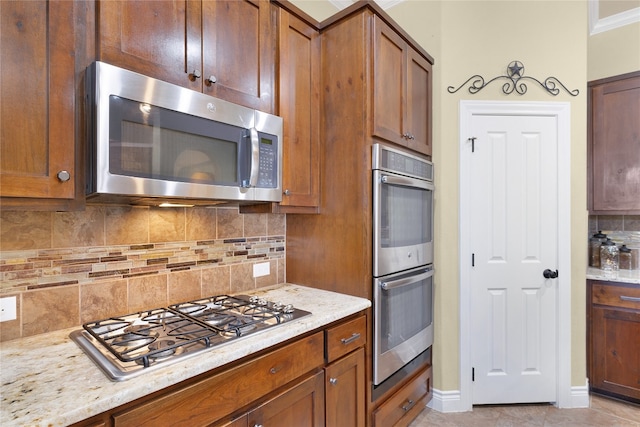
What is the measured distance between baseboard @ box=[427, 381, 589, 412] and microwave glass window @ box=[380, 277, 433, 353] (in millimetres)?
544

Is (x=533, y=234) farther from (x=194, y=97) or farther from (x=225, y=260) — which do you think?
(x=194, y=97)

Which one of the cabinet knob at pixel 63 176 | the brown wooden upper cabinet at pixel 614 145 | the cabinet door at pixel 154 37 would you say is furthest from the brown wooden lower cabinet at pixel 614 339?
the cabinet knob at pixel 63 176

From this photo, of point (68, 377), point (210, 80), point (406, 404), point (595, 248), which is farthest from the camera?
point (595, 248)

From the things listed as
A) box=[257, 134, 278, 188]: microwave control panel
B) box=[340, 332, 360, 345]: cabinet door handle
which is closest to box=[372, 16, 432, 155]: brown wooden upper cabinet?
box=[257, 134, 278, 188]: microwave control panel

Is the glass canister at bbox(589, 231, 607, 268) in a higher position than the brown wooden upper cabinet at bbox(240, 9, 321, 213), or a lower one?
lower

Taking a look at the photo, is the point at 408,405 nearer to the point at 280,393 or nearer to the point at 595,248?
the point at 280,393

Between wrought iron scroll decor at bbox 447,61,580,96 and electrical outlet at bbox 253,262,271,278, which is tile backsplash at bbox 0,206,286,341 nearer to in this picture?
electrical outlet at bbox 253,262,271,278

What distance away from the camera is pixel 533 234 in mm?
2354

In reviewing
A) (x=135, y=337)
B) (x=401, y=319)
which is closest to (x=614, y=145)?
(x=401, y=319)

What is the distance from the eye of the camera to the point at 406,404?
2.03 meters

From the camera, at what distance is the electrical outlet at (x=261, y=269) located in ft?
6.41

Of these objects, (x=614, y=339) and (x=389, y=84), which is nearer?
(x=389, y=84)

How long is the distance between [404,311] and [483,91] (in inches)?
66.1

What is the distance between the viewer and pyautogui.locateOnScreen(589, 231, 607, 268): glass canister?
283 cm
